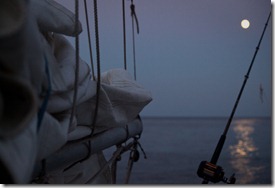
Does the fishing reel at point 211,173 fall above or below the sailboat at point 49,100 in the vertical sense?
below

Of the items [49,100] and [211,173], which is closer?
[49,100]

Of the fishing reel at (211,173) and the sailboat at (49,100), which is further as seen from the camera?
the fishing reel at (211,173)

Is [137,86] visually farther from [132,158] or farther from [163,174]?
[163,174]

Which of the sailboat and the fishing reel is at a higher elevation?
the sailboat

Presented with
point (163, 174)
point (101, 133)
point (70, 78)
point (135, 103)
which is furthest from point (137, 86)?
point (163, 174)

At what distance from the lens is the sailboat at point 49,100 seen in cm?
55

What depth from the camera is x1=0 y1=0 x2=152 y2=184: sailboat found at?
1.82ft

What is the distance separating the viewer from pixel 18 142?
67cm

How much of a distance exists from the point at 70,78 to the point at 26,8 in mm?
424

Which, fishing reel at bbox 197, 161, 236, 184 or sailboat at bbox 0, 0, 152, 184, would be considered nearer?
sailboat at bbox 0, 0, 152, 184

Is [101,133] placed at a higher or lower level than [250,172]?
higher

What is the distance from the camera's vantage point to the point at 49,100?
0.88 meters

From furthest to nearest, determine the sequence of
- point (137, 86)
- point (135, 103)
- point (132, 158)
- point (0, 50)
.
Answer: point (132, 158)
point (137, 86)
point (135, 103)
point (0, 50)

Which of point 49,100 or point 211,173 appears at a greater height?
point 49,100
